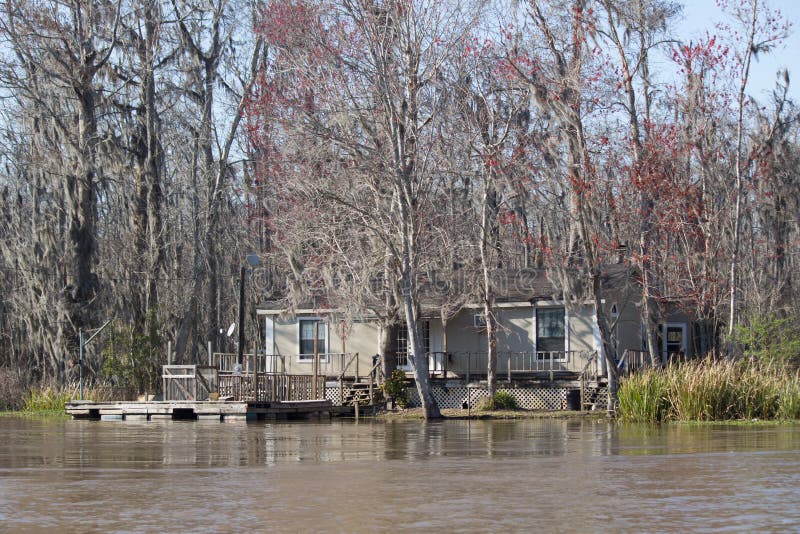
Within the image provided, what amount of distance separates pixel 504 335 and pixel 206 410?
10.8 meters

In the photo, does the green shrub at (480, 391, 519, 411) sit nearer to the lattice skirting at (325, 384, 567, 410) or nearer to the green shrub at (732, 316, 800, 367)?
the lattice skirting at (325, 384, 567, 410)

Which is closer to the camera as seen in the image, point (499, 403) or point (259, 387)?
point (259, 387)

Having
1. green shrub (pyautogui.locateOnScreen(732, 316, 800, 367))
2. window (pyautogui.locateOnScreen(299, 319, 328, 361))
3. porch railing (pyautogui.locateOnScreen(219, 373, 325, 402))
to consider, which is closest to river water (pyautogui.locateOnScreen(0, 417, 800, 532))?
green shrub (pyautogui.locateOnScreen(732, 316, 800, 367))

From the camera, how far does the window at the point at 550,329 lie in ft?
114

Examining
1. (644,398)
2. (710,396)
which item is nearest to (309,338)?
(644,398)

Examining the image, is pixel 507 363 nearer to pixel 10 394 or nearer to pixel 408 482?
pixel 10 394

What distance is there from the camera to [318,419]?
30.5 m

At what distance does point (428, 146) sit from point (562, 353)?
9.71m

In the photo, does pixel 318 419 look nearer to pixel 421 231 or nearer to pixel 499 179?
pixel 421 231

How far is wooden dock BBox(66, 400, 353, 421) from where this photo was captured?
95.5 ft

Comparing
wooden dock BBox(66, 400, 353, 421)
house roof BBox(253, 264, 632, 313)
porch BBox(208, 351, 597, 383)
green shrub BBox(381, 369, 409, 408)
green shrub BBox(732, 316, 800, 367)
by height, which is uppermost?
house roof BBox(253, 264, 632, 313)

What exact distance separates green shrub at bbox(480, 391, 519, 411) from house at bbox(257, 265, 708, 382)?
54.1 inches

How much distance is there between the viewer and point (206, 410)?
96.6 ft

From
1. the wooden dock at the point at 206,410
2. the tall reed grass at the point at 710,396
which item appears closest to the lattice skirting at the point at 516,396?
the wooden dock at the point at 206,410
